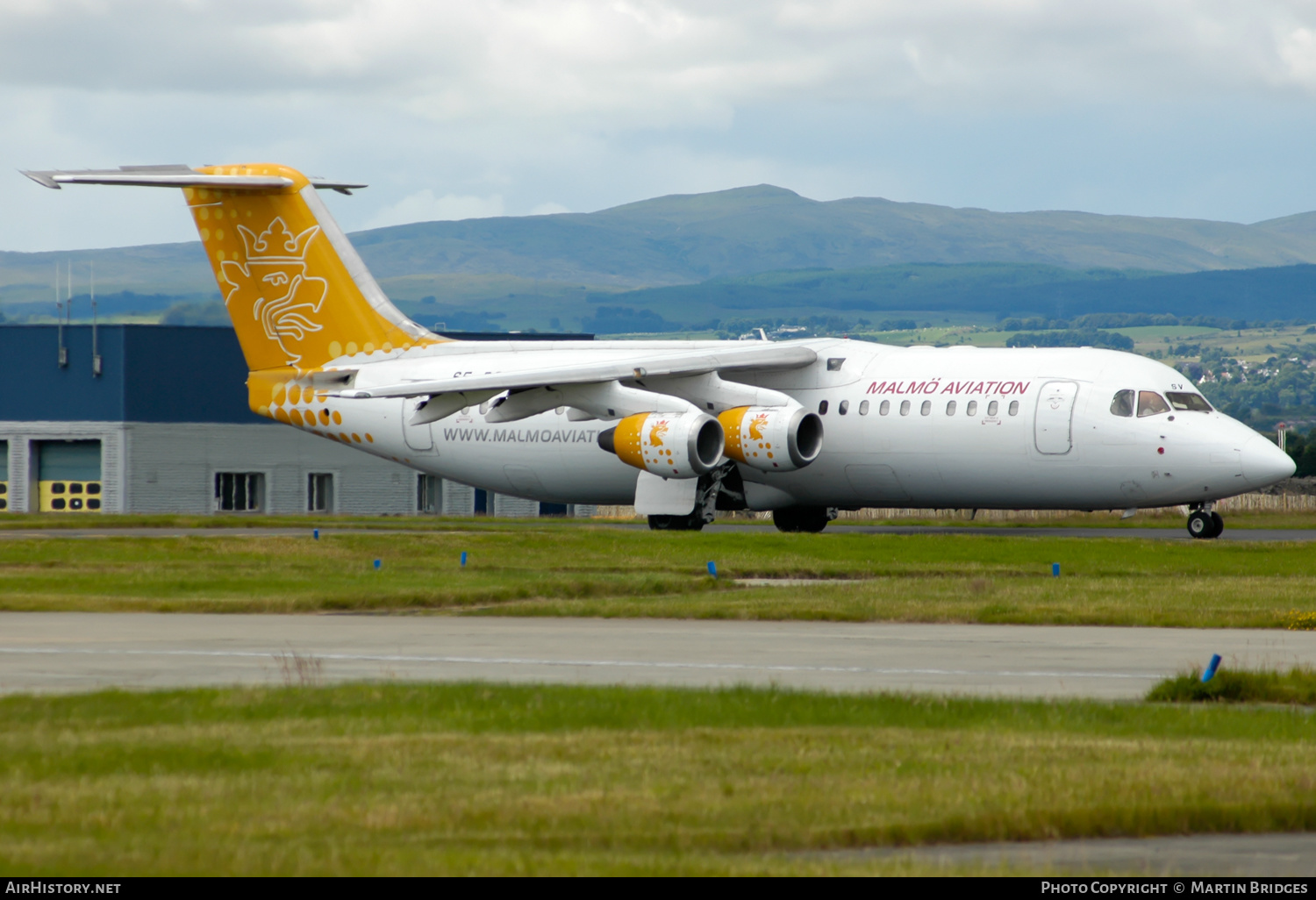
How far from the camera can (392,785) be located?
383 inches

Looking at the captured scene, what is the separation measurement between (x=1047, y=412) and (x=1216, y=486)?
3490mm

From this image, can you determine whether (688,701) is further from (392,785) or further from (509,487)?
(509,487)

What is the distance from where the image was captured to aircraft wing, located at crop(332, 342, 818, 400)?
37000 millimetres

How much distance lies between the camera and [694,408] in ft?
121

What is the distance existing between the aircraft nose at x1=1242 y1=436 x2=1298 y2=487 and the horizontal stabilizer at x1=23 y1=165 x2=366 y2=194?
71.3 ft

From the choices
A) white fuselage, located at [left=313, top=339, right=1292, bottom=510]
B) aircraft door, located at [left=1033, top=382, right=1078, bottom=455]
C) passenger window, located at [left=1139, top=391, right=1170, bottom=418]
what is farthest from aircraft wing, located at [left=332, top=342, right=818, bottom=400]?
passenger window, located at [left=1139, top=391, right=1170, bottom=418]

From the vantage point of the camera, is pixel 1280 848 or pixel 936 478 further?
pixel 936 478

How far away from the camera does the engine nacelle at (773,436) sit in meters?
35.8

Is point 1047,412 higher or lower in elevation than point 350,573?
higher

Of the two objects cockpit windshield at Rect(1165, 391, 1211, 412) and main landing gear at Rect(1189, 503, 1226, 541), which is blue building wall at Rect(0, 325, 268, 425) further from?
cockpit windshield at Rect(1165, 391, 1211, 412)

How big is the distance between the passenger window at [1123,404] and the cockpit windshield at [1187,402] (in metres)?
0.83

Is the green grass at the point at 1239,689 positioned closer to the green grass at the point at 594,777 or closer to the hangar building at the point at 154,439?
the green grass at the point at 594,777

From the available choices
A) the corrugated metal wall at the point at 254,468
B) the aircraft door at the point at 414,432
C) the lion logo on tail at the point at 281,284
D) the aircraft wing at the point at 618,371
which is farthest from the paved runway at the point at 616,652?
Answer: the corrugated metal wall at the point at 254,468
